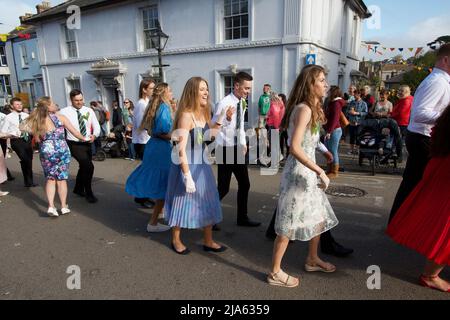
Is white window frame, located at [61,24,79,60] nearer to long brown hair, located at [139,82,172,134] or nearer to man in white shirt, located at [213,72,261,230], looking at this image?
long brown hair, located at [139,82,172,134]

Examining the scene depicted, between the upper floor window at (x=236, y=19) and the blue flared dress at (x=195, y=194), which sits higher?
the upper floor window at (x=236, y=19)

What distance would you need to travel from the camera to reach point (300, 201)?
274cm

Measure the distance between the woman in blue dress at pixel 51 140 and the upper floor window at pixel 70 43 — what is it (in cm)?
1416

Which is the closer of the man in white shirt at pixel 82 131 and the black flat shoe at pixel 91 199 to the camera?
the man in white shirt at pixel 82 131

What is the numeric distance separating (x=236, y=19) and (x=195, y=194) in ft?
33.8

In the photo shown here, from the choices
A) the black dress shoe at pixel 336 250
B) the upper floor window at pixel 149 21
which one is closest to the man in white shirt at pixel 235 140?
the black dress shoe at pixel 336 250

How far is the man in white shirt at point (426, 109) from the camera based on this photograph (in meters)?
3.04

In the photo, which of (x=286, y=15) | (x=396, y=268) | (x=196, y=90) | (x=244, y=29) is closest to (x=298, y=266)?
(x=396, y=268)

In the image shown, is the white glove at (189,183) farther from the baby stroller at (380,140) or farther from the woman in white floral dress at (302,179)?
the baby stroller at (380,140)

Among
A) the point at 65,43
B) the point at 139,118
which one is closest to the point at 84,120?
the point at 139,118

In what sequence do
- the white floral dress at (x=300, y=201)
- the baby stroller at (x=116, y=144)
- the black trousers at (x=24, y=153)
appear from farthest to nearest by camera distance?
the baby stroller at (x=116, y=144) → the black trousers at (x=24, y=153) → the white floral dress at (x=300, y=201)
